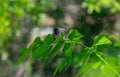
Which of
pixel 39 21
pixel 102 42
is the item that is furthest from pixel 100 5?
pixel 102 42

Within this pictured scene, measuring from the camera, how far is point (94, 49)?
2.23 ft

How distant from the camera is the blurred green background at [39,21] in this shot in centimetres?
321

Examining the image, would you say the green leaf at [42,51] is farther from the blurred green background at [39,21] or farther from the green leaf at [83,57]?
the blurred green background at [39,21]

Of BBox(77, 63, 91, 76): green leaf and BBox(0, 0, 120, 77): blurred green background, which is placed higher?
BBox(77, 63, 91, 76): green leaf

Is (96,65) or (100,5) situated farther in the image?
(100,5)

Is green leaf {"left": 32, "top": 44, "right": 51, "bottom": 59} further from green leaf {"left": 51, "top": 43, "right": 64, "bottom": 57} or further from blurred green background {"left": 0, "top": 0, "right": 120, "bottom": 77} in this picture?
blurred green background {"left": 0, "top": 0, "right": 120, "bottom": 77}

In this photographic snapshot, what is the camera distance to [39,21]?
11.8 ft

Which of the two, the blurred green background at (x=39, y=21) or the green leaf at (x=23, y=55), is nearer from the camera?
the green leaf at (x=23, y=55)

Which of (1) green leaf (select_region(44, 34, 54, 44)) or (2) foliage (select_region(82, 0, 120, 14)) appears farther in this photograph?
(2) foliage (select_region(82, 0, 120, 14))

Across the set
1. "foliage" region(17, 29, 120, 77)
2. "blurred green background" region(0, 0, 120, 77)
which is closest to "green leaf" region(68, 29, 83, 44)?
"foliage" region(17, 29, 120, 77)

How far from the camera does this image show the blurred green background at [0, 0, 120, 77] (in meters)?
3.21

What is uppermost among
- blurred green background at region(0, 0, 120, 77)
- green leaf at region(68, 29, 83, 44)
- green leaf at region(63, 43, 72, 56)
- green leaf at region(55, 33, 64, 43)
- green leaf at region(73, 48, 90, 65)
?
green leaf at region(55, 33, 64, 43)

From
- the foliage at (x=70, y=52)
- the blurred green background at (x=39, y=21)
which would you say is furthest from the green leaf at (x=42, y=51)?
the blurred green background at (x=39, y=21)

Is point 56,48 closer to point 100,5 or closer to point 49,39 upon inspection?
point 49,39
